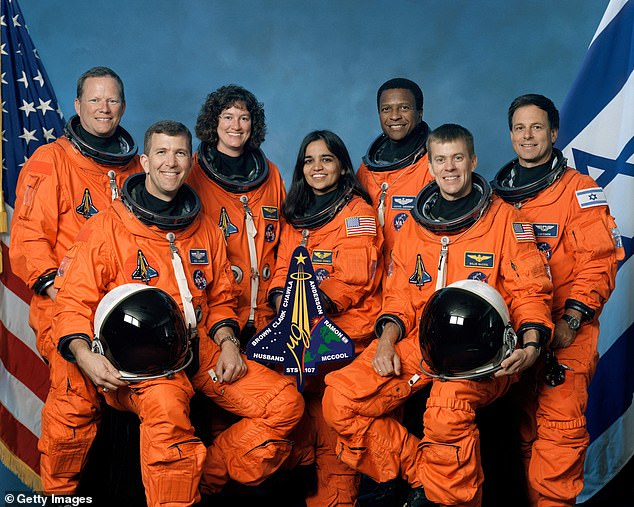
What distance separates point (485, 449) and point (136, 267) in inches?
72.9

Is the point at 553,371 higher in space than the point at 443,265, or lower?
lower

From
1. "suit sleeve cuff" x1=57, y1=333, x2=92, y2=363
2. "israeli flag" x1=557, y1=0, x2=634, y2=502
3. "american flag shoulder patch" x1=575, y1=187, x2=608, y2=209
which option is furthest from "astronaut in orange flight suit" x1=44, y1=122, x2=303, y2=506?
"israeli flag" x1=557, y1=0, x2=634, y2=502

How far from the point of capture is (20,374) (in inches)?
178

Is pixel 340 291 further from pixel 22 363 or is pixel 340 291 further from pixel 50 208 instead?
pixel 22 363

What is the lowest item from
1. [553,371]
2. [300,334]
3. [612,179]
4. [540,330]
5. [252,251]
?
[553,371]

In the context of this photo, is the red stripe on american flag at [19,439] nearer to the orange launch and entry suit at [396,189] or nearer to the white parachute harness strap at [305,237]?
the white parachute harness strap at [305,237]

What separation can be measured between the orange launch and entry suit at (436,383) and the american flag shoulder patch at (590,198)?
36 centimetres

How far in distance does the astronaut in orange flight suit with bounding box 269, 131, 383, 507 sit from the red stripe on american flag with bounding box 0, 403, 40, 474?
5.12 feet

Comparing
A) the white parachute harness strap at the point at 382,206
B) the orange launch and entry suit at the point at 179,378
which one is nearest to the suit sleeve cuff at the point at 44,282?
the orange launch and entry suit at the point at 179,378

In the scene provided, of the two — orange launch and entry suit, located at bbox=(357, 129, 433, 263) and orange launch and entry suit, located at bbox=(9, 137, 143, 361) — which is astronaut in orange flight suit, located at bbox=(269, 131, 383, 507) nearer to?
orange launch and entry suit, located at bbox=(357, 129, 433, 263)

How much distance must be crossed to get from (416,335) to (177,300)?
1053mm

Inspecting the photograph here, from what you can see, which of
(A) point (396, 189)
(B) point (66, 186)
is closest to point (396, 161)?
(A) point (396, 189)

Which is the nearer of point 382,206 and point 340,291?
point 340,291

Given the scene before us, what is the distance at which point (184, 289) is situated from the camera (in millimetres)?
3584
